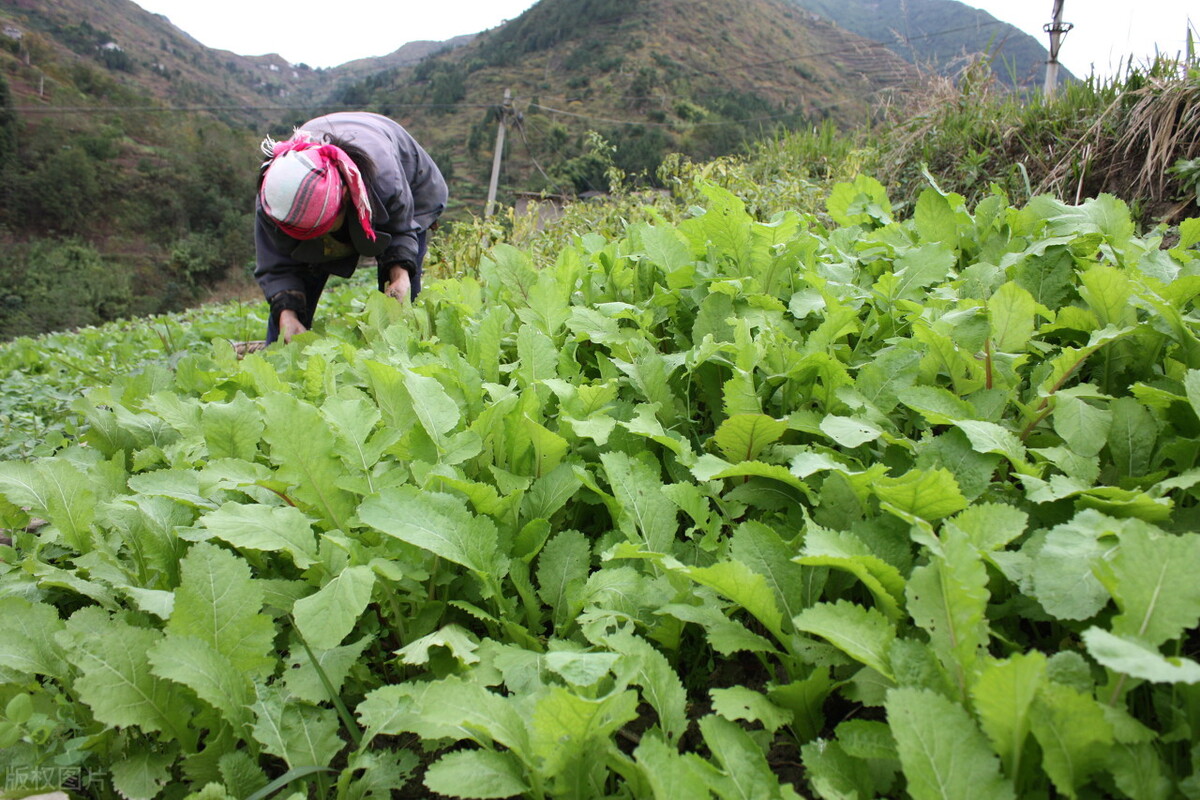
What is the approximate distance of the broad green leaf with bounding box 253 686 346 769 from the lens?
0.88 meters

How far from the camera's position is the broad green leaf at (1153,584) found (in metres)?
0.68

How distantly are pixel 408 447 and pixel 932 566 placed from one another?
90cm

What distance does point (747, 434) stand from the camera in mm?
1147

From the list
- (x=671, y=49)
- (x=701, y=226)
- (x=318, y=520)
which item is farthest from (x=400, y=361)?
(x=671, y=49)

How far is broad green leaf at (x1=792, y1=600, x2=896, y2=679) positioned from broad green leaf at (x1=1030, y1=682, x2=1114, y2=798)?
155 millimetres

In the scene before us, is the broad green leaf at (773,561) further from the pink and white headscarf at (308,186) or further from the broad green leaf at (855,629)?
the pink and white headscarf at (308,186)

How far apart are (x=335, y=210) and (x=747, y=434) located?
2.81 meters

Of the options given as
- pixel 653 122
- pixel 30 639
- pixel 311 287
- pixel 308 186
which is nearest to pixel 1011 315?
pixel 30 639

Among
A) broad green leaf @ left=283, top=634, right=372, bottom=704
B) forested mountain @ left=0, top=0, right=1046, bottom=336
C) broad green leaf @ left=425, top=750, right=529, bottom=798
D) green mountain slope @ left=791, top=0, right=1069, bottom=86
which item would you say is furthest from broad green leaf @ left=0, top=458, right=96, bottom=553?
forested mountain @ left=0, top=0, right=1046, bottom=336

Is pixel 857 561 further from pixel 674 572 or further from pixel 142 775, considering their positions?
pixel 142 775

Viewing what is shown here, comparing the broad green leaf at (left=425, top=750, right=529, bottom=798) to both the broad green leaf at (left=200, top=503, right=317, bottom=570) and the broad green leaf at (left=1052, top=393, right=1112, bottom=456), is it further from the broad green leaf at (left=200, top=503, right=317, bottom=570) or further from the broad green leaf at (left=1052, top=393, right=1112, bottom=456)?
the broad green leaf at (left=1052, top=393, right=1112, bottom=456)

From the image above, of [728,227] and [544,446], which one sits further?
[728,227]

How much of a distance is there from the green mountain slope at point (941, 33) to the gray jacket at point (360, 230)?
4.58 m

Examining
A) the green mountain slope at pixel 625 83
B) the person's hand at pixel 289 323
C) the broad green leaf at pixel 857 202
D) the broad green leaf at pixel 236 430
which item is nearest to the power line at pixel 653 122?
the green mountain slope at pixel 625 83
